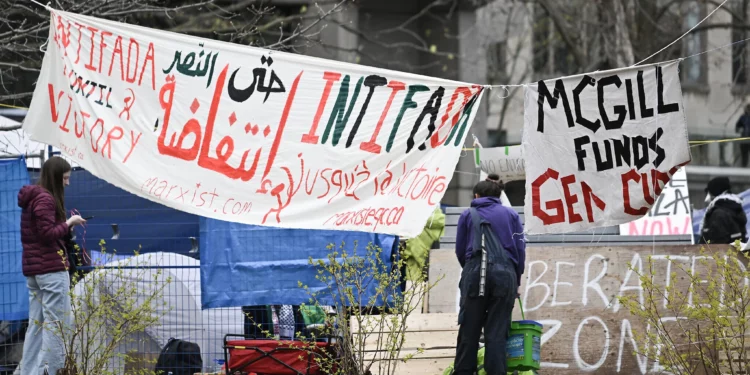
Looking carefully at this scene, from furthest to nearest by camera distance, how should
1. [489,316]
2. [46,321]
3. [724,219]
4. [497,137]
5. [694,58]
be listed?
[694,58] < [497,137] < [724,219] < [46,321] < [489,316]

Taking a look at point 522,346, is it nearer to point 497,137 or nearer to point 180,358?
point 180,358

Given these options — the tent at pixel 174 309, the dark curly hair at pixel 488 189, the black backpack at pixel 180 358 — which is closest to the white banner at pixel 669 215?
the dark curly hair at pixel 488 189

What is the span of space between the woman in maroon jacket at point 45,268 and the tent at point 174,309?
50 cm

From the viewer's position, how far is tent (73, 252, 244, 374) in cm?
883

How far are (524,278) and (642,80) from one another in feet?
8.17

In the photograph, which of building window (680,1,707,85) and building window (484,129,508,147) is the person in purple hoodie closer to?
building window (484,129,508,147)

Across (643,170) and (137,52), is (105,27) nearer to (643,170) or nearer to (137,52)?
(137,52)

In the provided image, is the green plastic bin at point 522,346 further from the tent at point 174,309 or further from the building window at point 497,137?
the building window at point 497,137

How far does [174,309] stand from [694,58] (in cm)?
2378

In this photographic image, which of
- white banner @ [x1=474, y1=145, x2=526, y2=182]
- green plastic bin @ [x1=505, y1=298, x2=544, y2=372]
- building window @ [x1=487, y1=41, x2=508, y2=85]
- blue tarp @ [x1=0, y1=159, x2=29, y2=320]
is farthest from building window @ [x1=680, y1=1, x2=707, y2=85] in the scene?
blue tarp @ [x1=0, y1=159, x2=29, y2=320]

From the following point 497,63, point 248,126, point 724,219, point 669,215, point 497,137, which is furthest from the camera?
point 497,63

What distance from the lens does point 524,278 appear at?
357 inches

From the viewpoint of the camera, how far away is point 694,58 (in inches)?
1164

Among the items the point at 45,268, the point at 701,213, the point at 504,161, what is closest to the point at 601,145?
the point at 45,268
